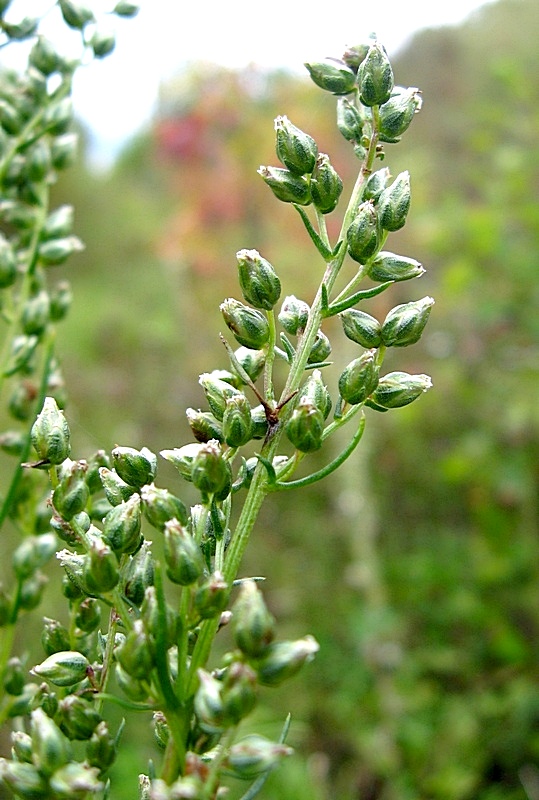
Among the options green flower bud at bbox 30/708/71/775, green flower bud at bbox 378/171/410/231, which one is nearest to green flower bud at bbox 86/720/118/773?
green flower bud at bbox 30/708/71/775

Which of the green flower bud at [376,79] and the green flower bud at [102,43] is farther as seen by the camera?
the green flower bud at [102,43]

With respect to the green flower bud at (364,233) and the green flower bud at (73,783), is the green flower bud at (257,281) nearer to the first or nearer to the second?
the green flower bud at (364,233)

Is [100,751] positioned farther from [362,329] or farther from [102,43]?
[102,43]

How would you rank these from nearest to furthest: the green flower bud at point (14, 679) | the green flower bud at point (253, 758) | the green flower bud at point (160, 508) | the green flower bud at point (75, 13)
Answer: the green flower bud at point (253, 758) → the green flower bud at point (160, 508) → the green flower bud at point (14, 679) → the green flower bud at point (75, 13)

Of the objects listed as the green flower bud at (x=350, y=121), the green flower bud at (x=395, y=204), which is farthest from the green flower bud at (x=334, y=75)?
the green flower bud at (x=395, y=204)

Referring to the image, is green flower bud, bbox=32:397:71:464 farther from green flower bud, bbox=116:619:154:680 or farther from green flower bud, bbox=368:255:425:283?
green flower bud, bbox=368:255:425:283
